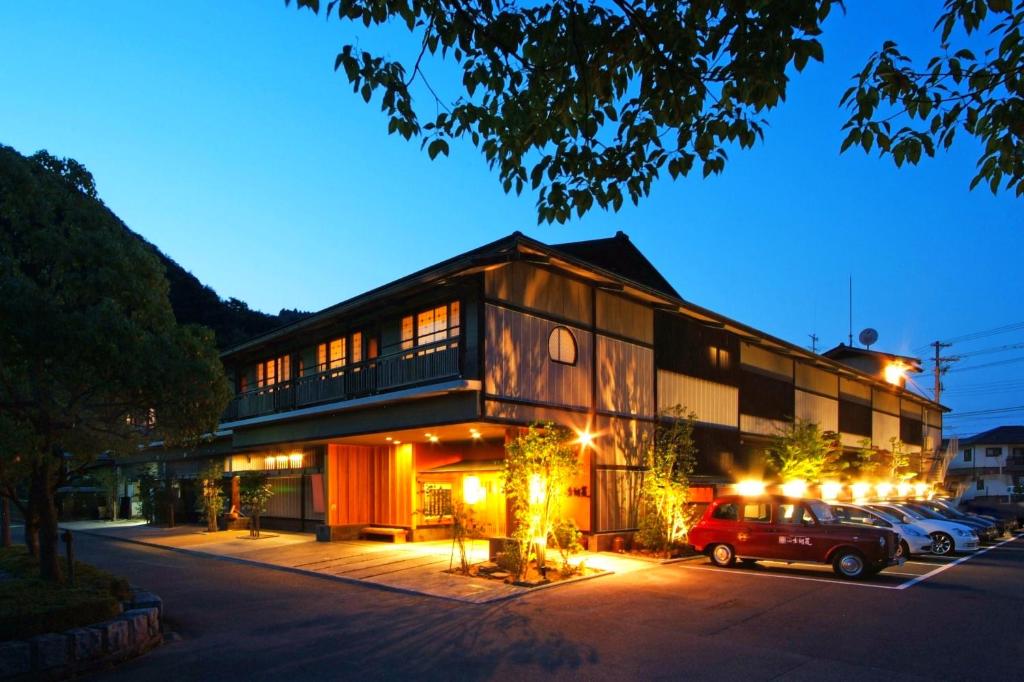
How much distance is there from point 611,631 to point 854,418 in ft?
102

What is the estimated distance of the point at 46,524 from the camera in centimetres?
1075

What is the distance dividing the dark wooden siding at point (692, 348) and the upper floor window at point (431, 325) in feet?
23.7

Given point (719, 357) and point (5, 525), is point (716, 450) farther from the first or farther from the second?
point (5, 525)

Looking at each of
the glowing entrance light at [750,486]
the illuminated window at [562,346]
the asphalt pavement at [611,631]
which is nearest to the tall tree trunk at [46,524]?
the asphalt pavement at [611,631]

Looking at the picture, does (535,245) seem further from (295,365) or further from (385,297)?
(295,365)

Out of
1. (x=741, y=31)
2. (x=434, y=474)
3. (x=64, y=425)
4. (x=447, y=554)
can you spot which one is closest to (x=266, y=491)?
(x=434, y=474)

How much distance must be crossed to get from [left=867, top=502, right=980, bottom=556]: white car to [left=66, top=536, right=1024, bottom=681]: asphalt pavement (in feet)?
15.6

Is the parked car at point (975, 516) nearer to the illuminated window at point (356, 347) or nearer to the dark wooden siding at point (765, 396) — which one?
the dark wooden siding at point (765, 396)

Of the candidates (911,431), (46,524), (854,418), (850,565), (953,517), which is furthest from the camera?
(911,431)

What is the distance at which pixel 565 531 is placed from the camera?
15.8m

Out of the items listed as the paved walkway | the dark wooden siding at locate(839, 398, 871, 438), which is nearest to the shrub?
the paved walkway

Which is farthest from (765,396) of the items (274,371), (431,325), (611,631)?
(611,631)

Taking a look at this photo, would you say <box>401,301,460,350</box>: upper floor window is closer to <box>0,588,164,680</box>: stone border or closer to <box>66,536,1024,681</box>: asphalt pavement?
<box>66,536,1024,681</box>: asphalt pavement

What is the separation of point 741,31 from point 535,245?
11765 millimetres
